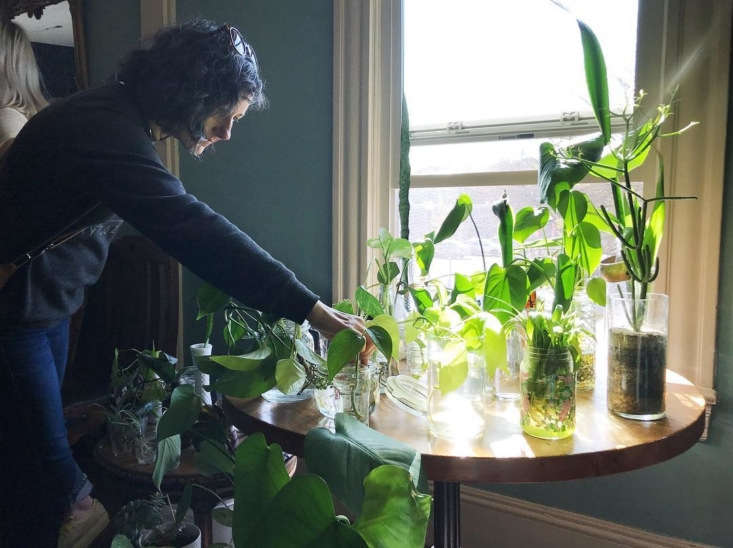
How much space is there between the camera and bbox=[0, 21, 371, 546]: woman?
0.98 meters

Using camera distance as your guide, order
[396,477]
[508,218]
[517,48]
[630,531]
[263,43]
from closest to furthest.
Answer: [396,477], [508,218], [630,531], [517,48], [263,43]

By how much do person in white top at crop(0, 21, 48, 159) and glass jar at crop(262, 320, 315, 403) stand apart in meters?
1.20

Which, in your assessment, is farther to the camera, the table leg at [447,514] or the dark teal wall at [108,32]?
the dark teal wall at [108,32]

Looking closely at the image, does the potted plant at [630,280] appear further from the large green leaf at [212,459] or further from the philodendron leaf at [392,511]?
the large green leaf at [212,459]

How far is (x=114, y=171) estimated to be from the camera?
1.02 meters

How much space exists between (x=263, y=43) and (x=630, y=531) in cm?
192

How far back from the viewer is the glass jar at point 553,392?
0.85m

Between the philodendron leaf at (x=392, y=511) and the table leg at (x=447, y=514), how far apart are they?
0.54 meters

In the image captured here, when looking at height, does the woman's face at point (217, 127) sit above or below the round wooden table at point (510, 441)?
above

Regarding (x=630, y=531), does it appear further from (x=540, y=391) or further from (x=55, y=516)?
(x=55, y=516)

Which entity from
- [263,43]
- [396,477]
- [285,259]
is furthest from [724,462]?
[263,43]

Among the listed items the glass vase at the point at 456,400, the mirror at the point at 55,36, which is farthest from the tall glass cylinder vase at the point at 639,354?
the mirror at the point at 55,36

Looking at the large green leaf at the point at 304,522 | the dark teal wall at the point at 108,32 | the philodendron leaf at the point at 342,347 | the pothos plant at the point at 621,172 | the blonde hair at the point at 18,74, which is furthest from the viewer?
the dark teal wall at the point at 108,32

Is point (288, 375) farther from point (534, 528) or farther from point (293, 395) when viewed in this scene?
point (534, 528)
